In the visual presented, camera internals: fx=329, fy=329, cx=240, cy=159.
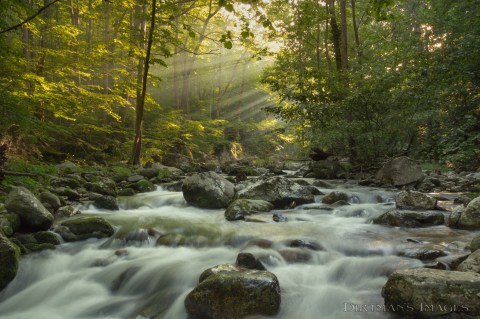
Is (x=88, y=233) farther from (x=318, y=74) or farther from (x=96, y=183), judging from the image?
(x=318, y=74)

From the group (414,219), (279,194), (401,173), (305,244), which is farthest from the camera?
(401,173)

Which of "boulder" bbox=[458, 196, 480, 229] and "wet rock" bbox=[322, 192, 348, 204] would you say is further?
"wet rock" bbox=[322, 192, 348, 204]

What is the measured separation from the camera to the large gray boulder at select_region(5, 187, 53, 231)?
493 centimetres

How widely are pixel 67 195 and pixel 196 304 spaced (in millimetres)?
5563

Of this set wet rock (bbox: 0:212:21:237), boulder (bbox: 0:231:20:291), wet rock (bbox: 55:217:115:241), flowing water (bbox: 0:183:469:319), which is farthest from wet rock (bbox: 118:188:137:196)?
boulder (bbox: 0:231:20:291)

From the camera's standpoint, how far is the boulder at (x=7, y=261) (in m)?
3.81

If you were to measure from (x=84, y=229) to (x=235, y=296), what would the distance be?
11.2 ft

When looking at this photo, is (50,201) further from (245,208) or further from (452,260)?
(452,260)

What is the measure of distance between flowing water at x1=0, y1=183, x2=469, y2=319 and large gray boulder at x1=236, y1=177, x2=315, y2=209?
1132mm

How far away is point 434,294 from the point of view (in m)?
2.68

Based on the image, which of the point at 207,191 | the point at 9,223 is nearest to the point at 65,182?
the point at 207,191

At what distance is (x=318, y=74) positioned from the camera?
1152cm

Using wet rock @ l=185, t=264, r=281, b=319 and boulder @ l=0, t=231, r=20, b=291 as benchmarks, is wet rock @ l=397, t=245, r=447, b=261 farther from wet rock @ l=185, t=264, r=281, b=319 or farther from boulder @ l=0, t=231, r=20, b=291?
boulder @ l=0, t=231, r=20, b=291

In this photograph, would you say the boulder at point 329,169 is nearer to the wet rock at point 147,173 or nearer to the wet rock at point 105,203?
the wet rock at point 147,173
